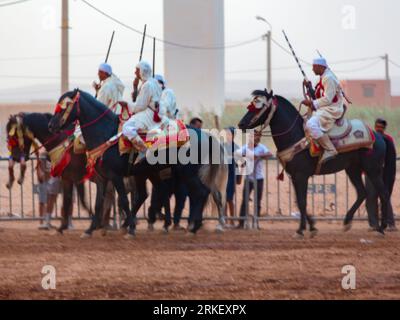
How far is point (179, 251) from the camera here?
15836mm

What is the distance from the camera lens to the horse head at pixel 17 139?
1869 cm

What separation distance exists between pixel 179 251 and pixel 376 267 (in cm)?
309

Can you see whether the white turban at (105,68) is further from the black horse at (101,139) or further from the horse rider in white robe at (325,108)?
the horse rider in white robe at (325,108)

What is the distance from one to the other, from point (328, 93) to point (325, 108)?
235 mm

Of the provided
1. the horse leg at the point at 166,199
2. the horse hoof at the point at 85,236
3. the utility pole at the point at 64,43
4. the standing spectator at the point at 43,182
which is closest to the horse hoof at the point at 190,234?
the horse leg at the point at 166,199

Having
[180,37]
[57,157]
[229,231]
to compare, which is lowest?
[229,231]

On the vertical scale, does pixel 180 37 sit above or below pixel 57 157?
above

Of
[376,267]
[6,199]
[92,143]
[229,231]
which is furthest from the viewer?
[6,199]

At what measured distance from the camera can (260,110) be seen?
17.7 m

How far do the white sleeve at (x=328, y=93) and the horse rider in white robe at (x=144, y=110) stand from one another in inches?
96.2

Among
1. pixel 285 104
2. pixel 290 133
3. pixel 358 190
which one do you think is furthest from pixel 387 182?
pixel 285 104

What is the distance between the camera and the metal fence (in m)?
20.6
